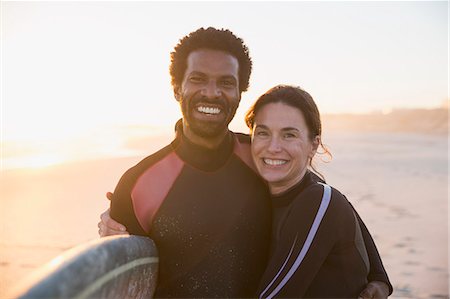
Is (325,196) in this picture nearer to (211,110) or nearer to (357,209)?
(211,110)

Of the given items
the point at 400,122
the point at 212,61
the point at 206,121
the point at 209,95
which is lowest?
the point at 400,122

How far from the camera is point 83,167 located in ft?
42.7

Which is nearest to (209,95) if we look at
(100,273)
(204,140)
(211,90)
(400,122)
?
(211,90)

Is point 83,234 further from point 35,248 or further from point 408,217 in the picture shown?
point 408,217

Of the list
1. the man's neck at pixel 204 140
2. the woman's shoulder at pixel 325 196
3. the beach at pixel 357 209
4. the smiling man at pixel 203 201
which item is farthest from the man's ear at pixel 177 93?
the beach at pixel 357 209

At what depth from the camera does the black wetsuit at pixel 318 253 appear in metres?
2.21

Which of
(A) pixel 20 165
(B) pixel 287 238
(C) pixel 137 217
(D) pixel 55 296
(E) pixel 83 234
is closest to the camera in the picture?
(D) pixel 55 296

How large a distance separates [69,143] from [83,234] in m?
13.1

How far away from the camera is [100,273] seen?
65.7 inches

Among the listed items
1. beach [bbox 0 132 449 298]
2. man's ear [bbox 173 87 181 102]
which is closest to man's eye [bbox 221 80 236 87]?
man's ear [bbox 173 87 181 102]

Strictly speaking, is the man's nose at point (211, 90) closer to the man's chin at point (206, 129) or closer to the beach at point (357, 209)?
the man's chin at point (206, 129)

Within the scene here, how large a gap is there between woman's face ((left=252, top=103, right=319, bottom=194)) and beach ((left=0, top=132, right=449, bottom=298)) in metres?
3.40

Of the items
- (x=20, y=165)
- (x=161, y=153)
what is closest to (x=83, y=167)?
(x=20, y=165)

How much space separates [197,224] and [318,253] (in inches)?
27.4
